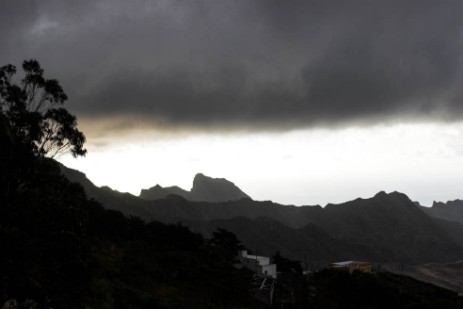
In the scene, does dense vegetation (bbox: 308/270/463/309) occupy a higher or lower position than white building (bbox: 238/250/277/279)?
lower

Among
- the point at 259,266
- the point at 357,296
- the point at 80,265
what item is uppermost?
the point at 259,266

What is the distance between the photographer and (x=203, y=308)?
110 feet

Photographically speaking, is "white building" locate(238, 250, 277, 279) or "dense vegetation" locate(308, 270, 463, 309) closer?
"dense vegetation" locate(308, 270, 463, 309)

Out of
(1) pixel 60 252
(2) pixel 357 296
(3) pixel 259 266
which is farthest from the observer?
(3) pixel 259 266

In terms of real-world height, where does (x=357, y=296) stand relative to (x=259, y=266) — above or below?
below

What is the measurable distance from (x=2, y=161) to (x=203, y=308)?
69.4 feet

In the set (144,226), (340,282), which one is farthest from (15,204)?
(340,282)

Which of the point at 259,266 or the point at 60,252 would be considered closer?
the point at 60,252

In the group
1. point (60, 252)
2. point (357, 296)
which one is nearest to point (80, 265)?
point (60, 252)

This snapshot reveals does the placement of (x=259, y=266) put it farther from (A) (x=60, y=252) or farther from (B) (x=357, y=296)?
(A) (x=60, y=252)

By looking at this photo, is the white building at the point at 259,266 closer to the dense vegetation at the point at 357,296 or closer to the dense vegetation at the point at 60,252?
the dense vegetation at the point at 357,296

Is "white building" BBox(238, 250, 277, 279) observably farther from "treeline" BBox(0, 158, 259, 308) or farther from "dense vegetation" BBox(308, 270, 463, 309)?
"treeline" BBox(0, 158, 259, 308)

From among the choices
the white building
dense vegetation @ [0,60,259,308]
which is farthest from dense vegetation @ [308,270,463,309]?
dense vegetation @ [0,60,259,308]

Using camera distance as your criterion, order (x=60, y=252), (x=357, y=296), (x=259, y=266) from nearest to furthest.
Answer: (x=60, y=252) < (x=357, y=296) < (x=259, y=266)
